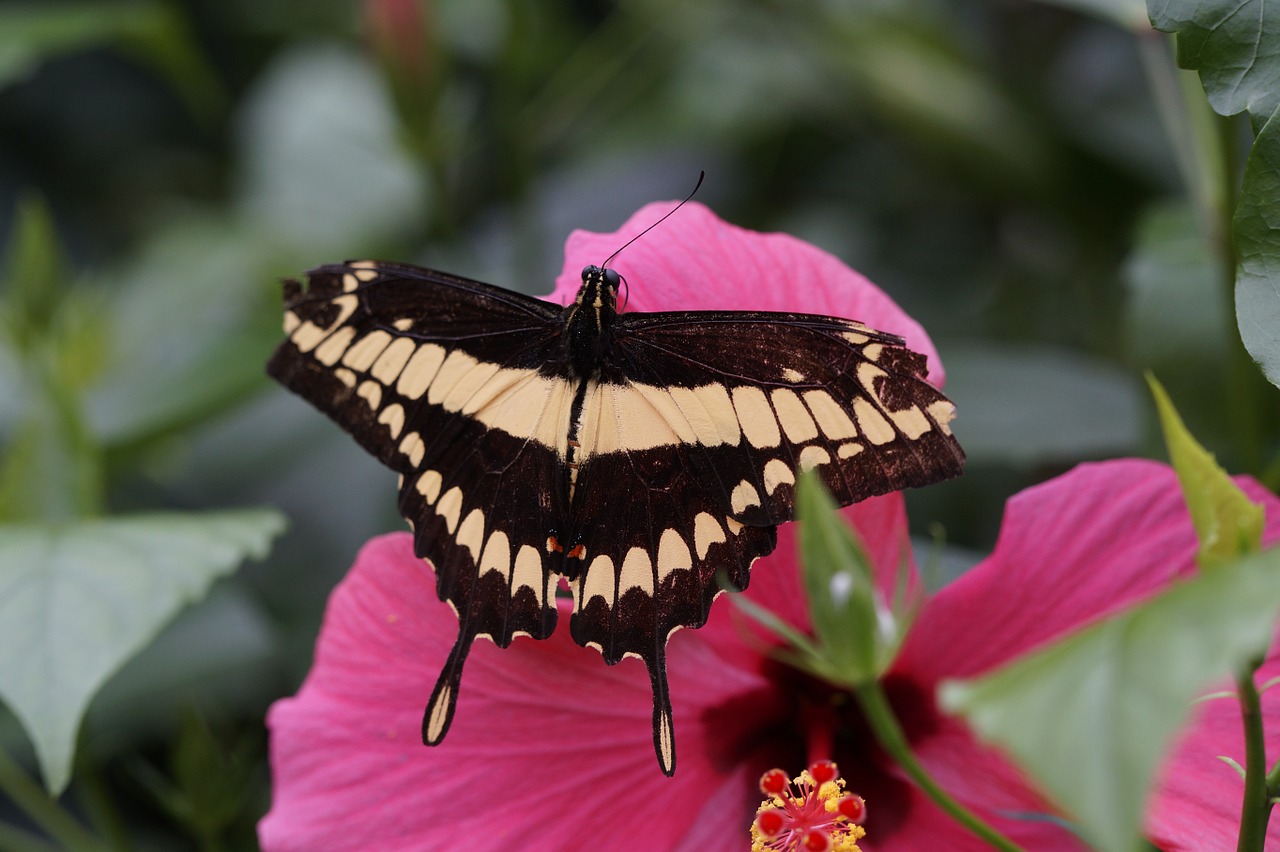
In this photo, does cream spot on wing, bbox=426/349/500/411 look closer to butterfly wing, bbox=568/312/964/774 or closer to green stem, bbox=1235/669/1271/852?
butterfly wing, bbox=568/312/964/774

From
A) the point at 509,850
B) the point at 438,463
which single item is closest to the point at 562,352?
A: the point at 438,463

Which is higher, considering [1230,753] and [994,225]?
[994,225]

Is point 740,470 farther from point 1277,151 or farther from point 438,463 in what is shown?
point 1277,151

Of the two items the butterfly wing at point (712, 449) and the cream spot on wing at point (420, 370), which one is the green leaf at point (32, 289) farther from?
the butterfly wing at point (712, 449)

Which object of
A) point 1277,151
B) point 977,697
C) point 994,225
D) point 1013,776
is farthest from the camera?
point 994,225

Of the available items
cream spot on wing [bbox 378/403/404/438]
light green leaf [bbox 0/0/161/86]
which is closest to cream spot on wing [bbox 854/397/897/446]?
cream spot on wing [bbox 378/403/404/438]

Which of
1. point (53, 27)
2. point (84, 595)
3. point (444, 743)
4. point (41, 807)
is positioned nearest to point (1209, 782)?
point (444, 743)

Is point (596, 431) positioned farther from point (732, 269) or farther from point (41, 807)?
A: point (41, 807)

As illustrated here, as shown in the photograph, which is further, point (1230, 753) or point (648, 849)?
point (648, 849)
